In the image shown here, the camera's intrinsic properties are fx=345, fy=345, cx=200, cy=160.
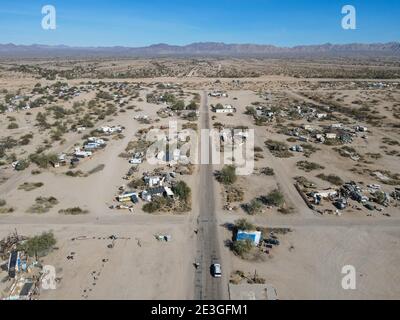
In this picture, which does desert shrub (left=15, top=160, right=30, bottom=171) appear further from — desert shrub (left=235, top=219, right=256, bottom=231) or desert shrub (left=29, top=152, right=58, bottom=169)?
desert shrub (left=235, top=219, right=256, bottom=231)

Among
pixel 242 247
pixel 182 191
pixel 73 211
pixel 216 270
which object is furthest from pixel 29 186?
pixel 242 247

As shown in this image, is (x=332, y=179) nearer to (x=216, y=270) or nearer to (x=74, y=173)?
(x=216, y=270)

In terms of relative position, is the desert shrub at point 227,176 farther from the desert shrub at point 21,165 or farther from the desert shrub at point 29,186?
the desert shrub at point 21,165

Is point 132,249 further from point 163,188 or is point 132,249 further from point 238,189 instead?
point 238,189

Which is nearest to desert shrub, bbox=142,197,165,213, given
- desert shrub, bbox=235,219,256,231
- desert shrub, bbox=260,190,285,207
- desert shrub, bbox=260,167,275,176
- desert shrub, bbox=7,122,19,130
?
desert shrub, bbox=235,219,256,231

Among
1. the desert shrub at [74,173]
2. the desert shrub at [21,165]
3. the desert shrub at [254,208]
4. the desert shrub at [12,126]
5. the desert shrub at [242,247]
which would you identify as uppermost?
the desert shrub at [12,126]

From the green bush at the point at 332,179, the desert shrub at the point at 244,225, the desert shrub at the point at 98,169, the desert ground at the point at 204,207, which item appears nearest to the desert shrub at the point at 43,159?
the desert ground at the point at 204,207
